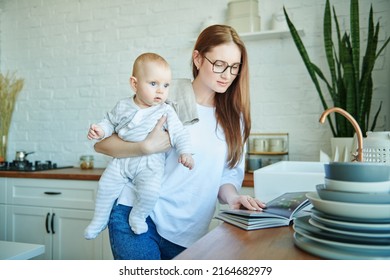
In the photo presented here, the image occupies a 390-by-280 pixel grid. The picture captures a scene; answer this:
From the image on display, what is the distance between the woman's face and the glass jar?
1.97 meters

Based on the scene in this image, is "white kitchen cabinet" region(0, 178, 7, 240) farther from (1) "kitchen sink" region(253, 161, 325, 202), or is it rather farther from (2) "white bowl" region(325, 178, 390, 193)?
(2) "white bowl" region(325, 178, 390, 193)

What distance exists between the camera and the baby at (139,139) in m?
1.11

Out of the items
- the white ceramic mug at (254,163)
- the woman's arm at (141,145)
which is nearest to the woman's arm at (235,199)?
the woman's arm at (141,145)

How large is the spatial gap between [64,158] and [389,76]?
98.6 inches

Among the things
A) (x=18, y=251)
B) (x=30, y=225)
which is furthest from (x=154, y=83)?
(x=30, y=225)

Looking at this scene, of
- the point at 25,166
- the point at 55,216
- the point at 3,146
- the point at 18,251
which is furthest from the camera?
the point at 3,146

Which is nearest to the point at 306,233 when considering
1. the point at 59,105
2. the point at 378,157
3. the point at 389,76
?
the point at 378,157

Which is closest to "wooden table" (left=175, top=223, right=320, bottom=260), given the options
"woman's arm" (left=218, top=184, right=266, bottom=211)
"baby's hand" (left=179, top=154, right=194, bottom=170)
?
"woman's arm" (left=218, top=184, right=266, bottom=211)

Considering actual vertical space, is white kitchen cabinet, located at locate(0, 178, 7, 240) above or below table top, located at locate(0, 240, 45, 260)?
below

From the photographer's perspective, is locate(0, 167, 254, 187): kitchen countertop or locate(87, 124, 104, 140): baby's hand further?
locate(0, 167, 254, 187): kitchen countertop

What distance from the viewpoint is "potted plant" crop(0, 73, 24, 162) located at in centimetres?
327

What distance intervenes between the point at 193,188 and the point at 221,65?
402mm

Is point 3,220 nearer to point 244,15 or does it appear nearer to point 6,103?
Result: point 6,103

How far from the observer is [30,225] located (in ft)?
8.72
